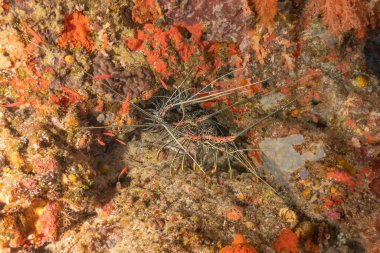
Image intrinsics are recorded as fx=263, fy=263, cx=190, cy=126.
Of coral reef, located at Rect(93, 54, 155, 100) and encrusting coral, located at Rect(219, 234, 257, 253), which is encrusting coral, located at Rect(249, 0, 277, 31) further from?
encrusting coral, located at Rect(219, 234, 257, 253)

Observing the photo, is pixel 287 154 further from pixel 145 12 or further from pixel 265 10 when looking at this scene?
pixel 145 12

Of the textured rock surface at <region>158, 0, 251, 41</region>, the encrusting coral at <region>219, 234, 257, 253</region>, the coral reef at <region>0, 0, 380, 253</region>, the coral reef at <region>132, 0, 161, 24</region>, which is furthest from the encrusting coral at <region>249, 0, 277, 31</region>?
the encrusting coral at <region>219, 234, 257, 253</region>

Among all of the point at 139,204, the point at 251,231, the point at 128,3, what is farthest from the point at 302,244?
the point at 128,3

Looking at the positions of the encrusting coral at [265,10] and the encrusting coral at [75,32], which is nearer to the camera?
the encrusting coral at [75,32]

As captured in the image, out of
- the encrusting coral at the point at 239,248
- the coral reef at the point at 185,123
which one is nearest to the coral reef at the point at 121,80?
the coral reef at the point at 185,123

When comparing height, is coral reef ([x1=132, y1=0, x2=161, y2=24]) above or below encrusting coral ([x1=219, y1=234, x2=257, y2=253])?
above

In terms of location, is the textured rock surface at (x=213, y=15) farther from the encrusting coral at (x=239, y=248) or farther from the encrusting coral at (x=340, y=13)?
the encrusting coral at (x=239, y=248)

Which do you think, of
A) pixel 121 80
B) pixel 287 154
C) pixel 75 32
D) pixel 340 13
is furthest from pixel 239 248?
pixel 340 13

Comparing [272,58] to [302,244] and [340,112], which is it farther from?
[302,244]
